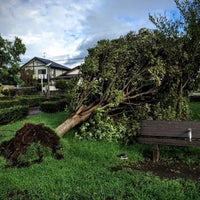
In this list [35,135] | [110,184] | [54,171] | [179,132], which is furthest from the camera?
[35,135]

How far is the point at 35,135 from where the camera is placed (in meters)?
5.72

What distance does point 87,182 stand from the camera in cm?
389

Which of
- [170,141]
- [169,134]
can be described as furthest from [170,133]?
[170,141]

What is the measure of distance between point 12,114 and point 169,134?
7081mm

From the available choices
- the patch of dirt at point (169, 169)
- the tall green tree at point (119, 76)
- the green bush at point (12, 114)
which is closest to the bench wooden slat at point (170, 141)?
the patch of dirt at point (169, 169)

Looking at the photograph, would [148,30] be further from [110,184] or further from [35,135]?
[110,184]

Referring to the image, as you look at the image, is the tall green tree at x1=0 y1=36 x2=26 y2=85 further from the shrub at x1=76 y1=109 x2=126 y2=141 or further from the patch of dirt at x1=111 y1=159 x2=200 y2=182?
the patch of dirt at x1=111 y1=159 x2=200 y2=182

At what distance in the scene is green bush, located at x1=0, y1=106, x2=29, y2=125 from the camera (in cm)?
960

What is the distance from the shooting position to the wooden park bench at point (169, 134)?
16.0ft

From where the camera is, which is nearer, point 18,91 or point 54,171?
point 54,171

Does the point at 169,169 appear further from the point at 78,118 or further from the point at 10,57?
the point at 10,57

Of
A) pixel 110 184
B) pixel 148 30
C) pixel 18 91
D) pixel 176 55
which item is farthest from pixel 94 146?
pixel 18 91

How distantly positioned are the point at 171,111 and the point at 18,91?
1059 inches

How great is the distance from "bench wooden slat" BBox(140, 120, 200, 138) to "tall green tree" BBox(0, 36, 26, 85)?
7.61 meters
